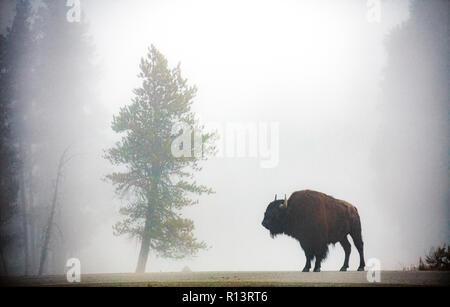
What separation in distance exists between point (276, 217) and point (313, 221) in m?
1.09

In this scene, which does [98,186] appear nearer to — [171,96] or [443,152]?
[171,96]

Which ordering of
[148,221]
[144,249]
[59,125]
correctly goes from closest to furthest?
1. [144,249]
2. [148,221]
3. [59,125]

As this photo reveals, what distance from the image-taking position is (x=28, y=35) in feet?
87.6

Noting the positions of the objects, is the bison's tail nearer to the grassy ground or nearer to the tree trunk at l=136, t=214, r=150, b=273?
the grassy ground

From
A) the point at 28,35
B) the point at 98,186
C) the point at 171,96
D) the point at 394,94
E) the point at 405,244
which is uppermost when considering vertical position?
the point at 28,35

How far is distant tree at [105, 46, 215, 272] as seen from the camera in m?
16.2

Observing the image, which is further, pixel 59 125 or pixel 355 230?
pixel 59 125

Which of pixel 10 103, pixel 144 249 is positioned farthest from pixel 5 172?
pixel 144 249

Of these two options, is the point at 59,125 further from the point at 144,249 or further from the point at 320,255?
the point at 320,255

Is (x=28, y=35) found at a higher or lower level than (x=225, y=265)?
higher

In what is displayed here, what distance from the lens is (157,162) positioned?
16500 mm
